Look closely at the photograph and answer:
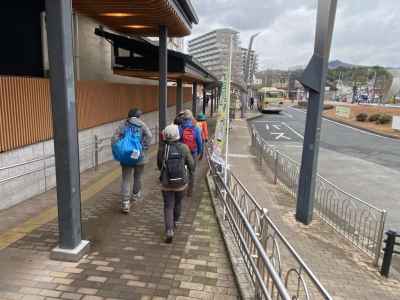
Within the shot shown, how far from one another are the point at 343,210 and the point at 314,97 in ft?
9.34

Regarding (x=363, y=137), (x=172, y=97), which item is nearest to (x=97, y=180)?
(x=172, y=97)

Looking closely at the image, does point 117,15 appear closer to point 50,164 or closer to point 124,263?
point 50,164

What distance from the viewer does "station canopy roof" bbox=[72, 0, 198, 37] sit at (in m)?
6.88

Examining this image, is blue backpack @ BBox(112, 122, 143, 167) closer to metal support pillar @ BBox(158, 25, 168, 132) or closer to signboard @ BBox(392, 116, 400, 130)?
→ metal support pillar @ BBox(158, 25, 168, 132)

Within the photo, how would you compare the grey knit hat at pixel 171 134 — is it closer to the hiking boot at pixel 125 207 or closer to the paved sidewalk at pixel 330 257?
the hiking boot at pixel 125 207

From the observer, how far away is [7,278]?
3457 millimetres

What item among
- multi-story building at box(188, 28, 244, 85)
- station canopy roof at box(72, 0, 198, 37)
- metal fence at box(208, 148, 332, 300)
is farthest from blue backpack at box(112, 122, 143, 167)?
station canopy roof at box(72, 0, 198, 37)

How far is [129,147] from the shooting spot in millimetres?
4977

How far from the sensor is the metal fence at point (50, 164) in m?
5.48

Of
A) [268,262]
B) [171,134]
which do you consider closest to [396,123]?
[171,134]

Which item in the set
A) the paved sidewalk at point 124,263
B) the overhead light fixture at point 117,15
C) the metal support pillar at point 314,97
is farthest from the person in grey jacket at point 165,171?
the overhead light fixture at point 117,15

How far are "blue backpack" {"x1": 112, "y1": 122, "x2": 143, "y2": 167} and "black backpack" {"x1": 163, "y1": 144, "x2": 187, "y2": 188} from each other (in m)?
0.86

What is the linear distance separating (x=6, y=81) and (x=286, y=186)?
7586mm

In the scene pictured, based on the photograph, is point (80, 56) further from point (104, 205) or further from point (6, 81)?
point (104, 205)
